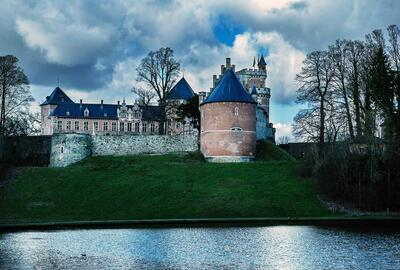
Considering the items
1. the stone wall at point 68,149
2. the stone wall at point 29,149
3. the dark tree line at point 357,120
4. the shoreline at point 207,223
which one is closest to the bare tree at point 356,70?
the dark tree line at point 357,120

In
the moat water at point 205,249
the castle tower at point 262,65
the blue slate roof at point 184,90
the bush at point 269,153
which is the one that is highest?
the castle tower at point 262,65

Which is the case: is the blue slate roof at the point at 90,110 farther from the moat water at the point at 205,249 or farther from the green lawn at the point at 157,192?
the moat water at the point at 205,249

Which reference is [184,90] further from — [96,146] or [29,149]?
[29,149]

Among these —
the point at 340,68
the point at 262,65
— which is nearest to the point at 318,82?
the point at 340,68

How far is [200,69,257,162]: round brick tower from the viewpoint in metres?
49.3

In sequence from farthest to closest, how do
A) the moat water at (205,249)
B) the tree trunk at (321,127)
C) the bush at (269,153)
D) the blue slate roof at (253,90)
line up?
the blue slate roof at (253,90), the bush at (269,153), the tree trunk at (321,127), the moat water at (205,249)

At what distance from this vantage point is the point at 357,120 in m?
A: 42.4

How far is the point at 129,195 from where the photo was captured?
39625 millimetres

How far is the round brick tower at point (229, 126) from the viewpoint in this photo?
49312 mm

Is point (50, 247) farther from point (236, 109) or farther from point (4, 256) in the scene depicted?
point (236, 109)

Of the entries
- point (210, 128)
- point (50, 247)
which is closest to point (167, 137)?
point (210, 128)

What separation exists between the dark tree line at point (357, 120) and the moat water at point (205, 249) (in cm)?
996

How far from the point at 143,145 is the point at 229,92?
7.88 m

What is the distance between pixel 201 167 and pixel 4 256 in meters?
25.4
